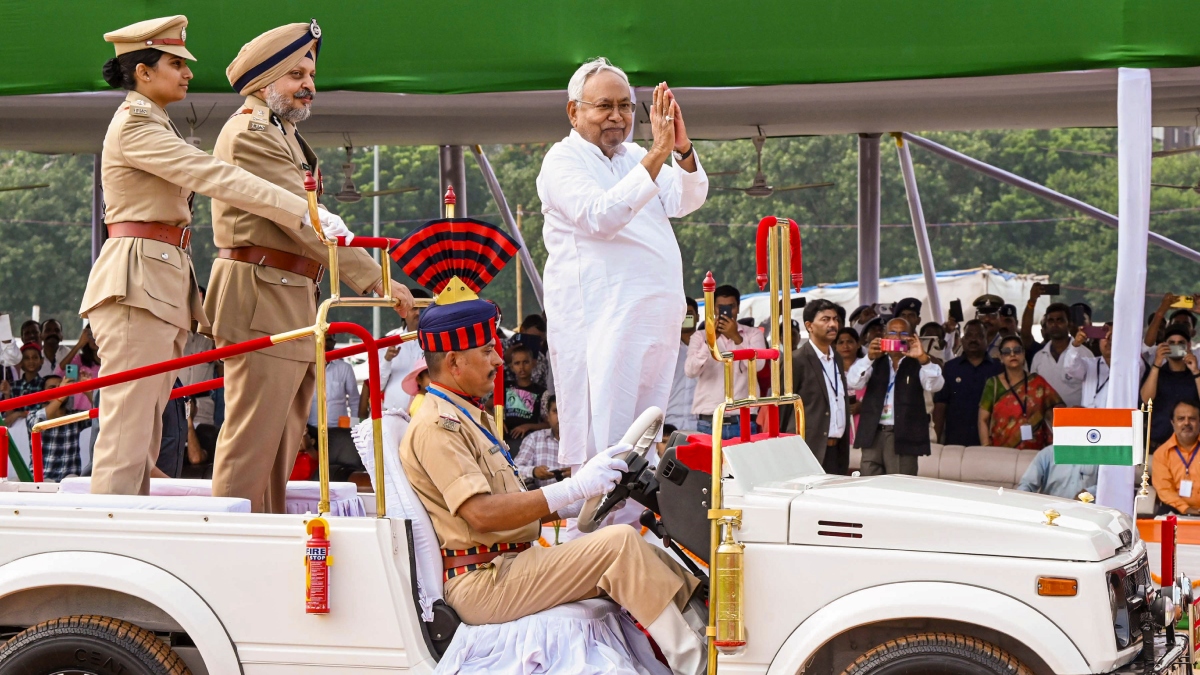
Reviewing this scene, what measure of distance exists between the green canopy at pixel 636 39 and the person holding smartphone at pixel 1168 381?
2760mm

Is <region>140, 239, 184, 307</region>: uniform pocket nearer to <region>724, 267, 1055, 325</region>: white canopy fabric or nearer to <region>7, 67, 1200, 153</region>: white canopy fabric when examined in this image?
<region>7, 67, 1200, 153</region>: white canopy fabric

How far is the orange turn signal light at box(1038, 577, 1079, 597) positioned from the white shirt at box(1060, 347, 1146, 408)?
685 centimetres

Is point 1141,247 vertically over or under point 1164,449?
over

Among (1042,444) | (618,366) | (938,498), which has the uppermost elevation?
(618,366)

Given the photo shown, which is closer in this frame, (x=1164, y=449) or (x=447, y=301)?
(x=447, y=301)

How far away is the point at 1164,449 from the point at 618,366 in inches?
190

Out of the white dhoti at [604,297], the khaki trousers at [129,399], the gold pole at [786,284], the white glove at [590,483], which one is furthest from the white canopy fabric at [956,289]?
the white glove at [590,483]

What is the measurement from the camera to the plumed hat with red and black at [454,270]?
387 centimetres

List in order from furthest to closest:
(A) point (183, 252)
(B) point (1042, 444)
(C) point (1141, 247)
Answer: (B) point (1042, 444) → (C) point (1141, 247) → (A) point (183, 252)

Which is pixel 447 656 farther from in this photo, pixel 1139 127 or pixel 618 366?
pixel 1139 127

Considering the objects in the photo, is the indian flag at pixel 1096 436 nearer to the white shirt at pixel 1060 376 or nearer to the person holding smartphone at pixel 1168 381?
the person holding smartphone at pixel 1168 381

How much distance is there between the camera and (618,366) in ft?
15.5

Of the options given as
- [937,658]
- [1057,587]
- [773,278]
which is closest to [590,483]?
[773,278]

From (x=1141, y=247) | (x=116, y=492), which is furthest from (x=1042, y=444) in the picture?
(x=116, y=492)
